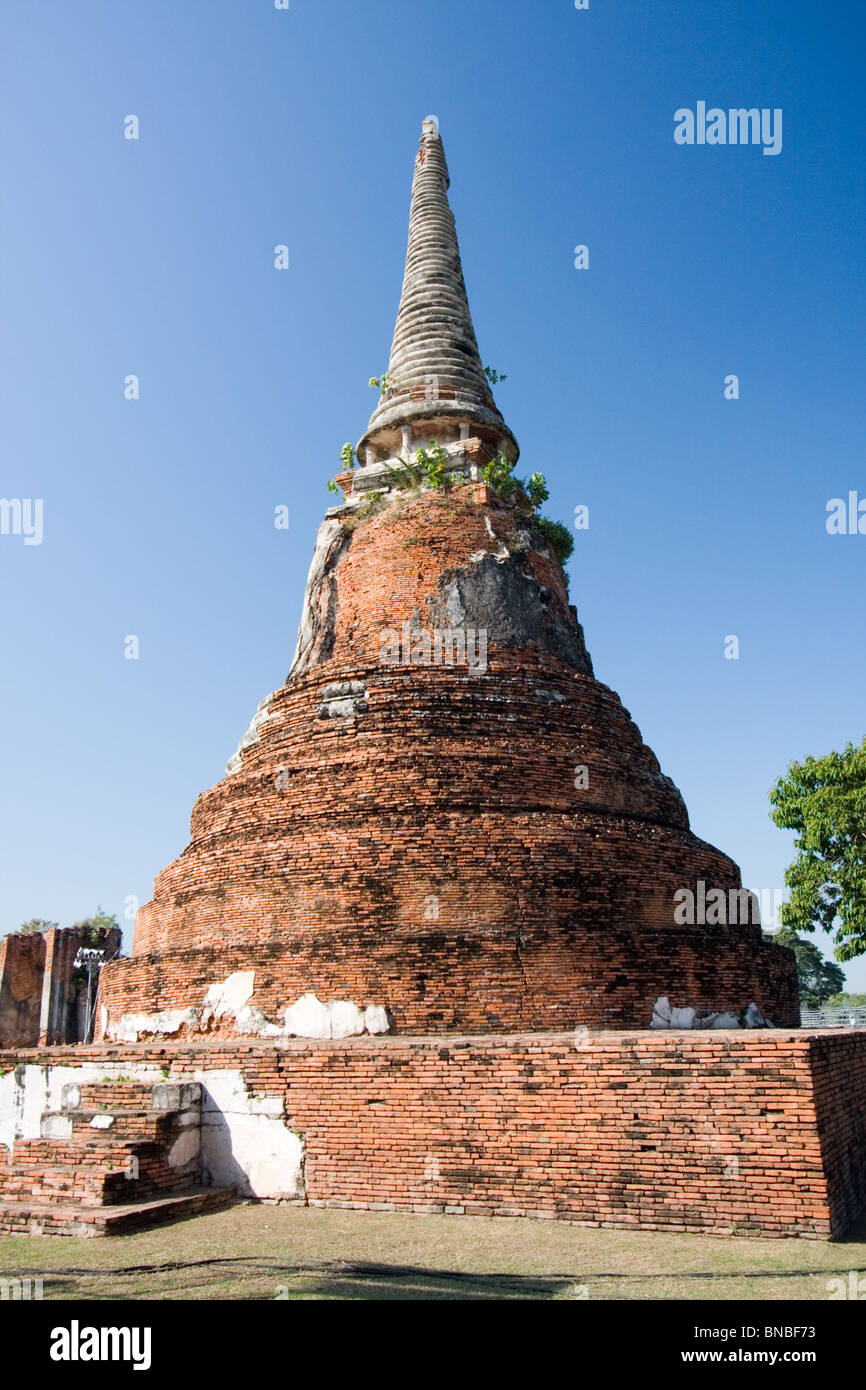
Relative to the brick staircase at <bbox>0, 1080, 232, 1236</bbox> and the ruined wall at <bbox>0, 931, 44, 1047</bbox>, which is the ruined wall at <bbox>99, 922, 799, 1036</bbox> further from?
the ruined wall at <bbox>0, 931, 44, 1047</bbox>

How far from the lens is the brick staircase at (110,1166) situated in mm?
6844

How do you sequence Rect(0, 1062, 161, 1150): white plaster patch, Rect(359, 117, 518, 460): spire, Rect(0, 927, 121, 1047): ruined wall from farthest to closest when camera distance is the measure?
Rect(0, 927, 121, 1047): ruined wall
Rect(359, 117, 518, 460): spire
Rect(0, 1062, 161, 1150): white plaster patch

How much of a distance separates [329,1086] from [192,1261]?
2027 mm

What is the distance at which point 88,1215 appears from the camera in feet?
21.9

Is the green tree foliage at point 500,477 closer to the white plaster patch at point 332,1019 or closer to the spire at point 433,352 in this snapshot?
the spire at point 433,352

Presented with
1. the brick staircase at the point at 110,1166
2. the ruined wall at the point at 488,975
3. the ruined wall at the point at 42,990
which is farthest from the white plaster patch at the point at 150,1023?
the ruined wall at the point at 42,990

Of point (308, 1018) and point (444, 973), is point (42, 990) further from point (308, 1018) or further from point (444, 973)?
point (444, 973)

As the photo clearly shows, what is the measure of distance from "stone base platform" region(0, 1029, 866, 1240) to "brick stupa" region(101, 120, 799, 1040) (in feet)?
4.94

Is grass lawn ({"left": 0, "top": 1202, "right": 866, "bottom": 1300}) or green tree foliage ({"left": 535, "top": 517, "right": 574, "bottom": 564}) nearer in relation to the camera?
grass lawn ({"left": 0, "top": 1202, "right": 866, "bottom": 1300})

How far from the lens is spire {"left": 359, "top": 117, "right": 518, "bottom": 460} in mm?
16766

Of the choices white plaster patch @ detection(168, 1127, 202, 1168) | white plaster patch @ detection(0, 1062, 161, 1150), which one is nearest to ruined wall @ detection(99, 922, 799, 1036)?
white plaster patch @ detection(0, 1062, 161, 1150)

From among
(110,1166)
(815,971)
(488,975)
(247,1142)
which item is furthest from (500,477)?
(815,971)
